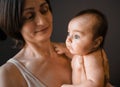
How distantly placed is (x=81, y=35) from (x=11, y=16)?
0.26 meters

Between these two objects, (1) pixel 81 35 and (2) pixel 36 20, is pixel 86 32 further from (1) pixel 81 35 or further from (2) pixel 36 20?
(2) pixel 36 20

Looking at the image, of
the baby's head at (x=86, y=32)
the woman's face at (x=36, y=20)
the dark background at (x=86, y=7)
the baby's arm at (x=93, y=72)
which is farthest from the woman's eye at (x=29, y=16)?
the dark background at (x=86, y=7)

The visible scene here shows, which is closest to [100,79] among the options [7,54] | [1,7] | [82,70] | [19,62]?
[82,70]

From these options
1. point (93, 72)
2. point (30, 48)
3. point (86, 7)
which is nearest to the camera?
point (93, 72)

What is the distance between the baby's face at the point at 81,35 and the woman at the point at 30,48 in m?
0.10

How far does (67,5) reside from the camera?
78.2 inches

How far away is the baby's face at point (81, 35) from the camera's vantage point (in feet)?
3.41

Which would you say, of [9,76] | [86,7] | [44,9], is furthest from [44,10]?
[86,7]

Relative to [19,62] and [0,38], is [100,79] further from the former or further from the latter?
[0,38]

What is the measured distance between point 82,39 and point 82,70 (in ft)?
0.36

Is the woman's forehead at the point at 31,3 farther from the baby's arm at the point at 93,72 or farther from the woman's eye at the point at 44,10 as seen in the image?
the baby's arm at the point at 93,72

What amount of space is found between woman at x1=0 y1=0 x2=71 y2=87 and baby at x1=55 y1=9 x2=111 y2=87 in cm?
10

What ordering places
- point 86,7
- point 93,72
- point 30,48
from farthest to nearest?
point 86,7
point 30,48
point 93,72

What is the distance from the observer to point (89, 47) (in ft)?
3.44
